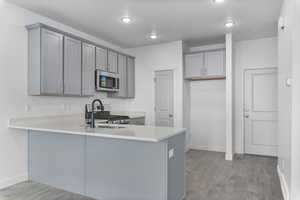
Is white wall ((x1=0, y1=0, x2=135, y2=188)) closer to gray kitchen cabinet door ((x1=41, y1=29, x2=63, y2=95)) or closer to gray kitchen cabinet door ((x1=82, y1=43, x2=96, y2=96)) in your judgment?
gray kitchen cabinet door ((x1=41, y1=29, x2=63, y2=95))

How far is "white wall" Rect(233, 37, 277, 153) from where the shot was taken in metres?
4.75

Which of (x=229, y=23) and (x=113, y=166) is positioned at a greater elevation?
(x=229, y=23)

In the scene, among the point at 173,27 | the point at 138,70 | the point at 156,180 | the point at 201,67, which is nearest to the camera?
the point at 156,180

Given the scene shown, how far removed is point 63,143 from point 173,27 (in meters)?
2.90

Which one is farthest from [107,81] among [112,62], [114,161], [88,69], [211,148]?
[211,148]

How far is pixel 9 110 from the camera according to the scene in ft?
9.82

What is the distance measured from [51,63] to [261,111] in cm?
459

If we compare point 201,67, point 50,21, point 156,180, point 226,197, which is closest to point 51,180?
point 156,180

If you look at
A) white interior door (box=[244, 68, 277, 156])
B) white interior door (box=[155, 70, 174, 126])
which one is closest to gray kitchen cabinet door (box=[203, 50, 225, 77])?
white interior door (box=[244, 68, 277, 156])

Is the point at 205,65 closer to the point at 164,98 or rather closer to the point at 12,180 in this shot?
the point at 164,98

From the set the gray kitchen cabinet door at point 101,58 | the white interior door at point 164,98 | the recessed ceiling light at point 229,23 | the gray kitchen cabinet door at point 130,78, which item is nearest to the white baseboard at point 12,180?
the gray kitchen cabinet door at point 101,58

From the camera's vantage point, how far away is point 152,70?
17.3 ft

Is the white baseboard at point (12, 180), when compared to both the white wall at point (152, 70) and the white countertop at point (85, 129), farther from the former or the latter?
the white wall at point (152, 70)

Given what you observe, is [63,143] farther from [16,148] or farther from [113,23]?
[113,23]
